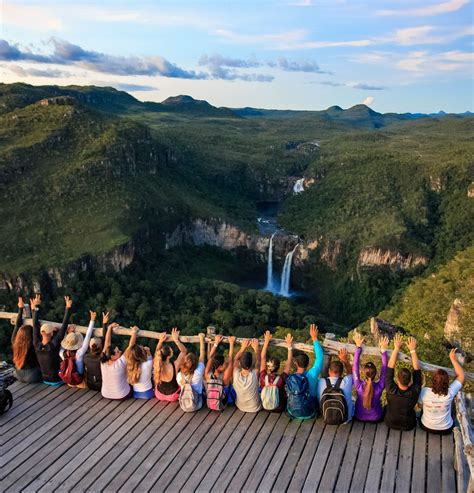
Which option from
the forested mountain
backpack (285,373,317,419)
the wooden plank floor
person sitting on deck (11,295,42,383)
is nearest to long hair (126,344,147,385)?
the wooden plank floor

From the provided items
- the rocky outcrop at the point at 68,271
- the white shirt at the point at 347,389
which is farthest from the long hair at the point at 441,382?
the rocky outcrop at the point at 68,271

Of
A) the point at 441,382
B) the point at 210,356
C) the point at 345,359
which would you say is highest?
the point at 441,382

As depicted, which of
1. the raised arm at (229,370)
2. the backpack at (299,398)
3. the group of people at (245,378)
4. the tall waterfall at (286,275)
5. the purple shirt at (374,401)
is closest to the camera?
the group of people at (245,378)

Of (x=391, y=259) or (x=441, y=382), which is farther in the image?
(x=391, y=259)

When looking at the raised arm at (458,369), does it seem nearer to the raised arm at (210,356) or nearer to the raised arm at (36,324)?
the raised arm at (210,356)

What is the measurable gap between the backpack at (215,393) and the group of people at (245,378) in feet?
0.07

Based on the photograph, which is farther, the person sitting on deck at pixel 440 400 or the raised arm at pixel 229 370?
the raised arm at pixel 229 370

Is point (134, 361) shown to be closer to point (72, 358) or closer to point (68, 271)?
point (72, 358)

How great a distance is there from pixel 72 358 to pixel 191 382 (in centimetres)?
297

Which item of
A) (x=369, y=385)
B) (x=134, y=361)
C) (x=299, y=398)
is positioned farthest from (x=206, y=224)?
(x=369, y=385)

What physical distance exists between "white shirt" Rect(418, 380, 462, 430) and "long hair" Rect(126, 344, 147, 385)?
19.2 feet

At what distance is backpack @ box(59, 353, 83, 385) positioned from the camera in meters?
11.3

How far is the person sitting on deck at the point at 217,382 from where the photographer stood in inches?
404

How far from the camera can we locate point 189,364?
1023 centimetres
